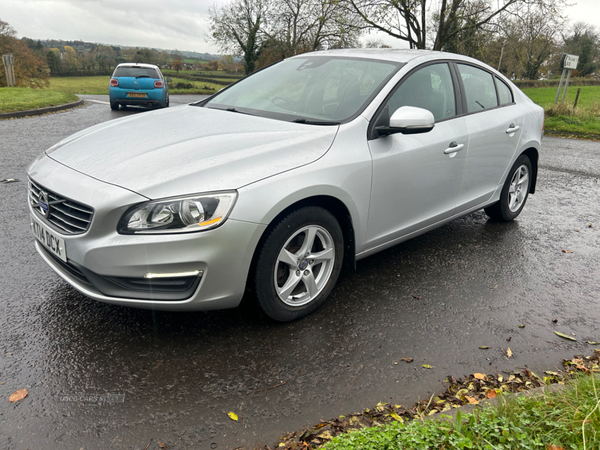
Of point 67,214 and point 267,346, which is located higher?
point 67,214

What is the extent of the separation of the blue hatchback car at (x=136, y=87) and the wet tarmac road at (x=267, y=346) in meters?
11.9

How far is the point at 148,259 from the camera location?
8.22 feet

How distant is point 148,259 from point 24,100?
1602cm

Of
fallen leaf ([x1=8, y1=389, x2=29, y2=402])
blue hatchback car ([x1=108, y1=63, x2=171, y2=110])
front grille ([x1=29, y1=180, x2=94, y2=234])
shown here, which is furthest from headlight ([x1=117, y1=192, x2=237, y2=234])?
blue hatchback car ([x1=108, y1=63, x2=171, y2=110])

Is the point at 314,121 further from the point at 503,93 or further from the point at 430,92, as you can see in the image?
the point at 503,93

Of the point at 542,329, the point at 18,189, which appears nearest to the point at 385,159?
the point at 542,329

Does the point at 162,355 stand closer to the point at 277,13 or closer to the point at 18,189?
the point at 18,189

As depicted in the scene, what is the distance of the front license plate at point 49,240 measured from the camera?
8.91 ft

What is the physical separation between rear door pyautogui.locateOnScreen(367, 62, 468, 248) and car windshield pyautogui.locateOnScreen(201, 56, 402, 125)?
0.71ft

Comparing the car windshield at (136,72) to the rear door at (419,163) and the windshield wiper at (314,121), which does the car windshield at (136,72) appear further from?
the windshield wiper at (314,121)

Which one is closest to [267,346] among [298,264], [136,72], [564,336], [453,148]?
[298,264]

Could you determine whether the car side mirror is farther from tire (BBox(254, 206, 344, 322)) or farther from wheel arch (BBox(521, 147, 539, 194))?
wheel arch (BBox(521, 147, 539, 194))

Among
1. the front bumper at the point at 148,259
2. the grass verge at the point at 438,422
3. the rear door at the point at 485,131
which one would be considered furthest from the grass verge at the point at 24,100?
the grass verge at the point at 438,422

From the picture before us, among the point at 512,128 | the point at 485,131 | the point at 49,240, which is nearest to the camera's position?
the point at 49,240
